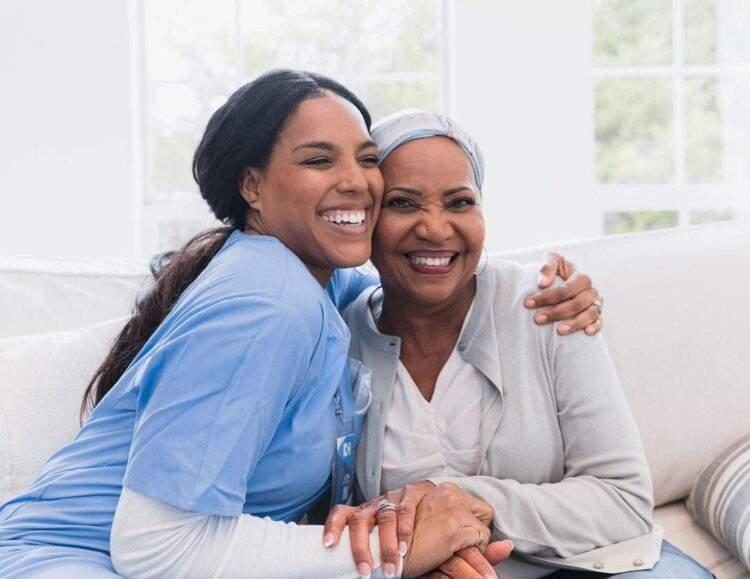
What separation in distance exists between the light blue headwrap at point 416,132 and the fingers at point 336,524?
1.90 feet

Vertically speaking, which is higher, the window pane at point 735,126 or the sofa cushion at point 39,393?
the window pane at point 735,126

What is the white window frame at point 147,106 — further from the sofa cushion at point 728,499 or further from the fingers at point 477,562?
the fingers at point 477,562

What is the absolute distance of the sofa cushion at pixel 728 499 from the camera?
Result: 5.90 ft

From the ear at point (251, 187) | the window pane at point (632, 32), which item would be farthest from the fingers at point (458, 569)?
the window pane at point (632, 32)

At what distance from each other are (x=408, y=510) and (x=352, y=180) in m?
0.50

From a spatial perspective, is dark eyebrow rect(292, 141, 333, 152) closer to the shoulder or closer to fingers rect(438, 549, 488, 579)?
the shoulder

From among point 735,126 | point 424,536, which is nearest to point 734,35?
point 735,126

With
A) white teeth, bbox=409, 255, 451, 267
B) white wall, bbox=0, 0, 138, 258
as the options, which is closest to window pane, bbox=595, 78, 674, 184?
white wall, bbox=0, 0, 138, 258

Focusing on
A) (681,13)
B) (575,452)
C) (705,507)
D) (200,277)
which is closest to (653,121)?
(681,13)

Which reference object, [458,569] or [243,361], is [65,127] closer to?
[243,361]

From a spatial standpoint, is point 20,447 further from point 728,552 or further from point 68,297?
point 728,552

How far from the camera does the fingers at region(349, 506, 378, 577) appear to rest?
51.8 inches

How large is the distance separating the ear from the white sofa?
0.41m

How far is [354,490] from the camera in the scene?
1.65m
